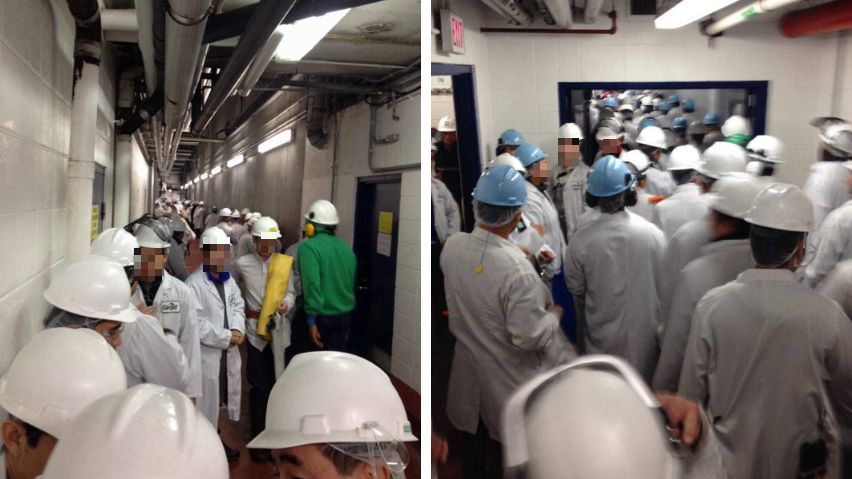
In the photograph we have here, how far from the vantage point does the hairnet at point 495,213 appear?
73 centimetres

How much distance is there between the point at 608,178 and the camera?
0.83m

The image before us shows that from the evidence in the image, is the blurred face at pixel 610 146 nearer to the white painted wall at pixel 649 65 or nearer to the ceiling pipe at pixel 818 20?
the white painted wall at pixel 649 65

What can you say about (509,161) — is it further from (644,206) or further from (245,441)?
(245,441)

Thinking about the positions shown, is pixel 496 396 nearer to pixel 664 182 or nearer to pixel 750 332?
pixel 750 332

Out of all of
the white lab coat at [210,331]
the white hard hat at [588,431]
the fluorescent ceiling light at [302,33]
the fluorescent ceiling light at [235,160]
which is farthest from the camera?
the fluorescent ceiling light at [235,160]

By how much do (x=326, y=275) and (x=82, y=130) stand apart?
84 centimetres

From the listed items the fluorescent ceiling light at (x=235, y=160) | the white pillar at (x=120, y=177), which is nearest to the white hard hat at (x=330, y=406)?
the white pillar at (x=120, y=177)

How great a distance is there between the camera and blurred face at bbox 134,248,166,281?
1146 mm

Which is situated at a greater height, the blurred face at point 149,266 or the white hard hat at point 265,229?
the white hard hat at point 265,229

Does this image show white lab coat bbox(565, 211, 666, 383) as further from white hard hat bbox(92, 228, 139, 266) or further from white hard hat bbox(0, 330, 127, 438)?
white hard hat bbox(92, 228, 139, 266)

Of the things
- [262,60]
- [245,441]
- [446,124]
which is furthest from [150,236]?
[446,124]

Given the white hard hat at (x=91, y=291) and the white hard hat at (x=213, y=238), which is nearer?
the white hard hat at (x=91, y=291)

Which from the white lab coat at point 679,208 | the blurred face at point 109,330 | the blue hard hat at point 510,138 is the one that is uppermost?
the blue hard hat at point 510,138

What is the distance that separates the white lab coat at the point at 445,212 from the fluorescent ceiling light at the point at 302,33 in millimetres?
365
